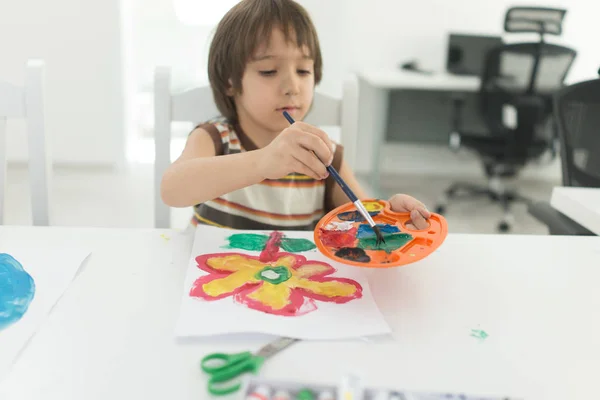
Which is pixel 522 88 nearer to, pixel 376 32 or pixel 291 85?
pixel 376 32

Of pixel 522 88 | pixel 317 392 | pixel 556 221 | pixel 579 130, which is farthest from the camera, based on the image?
pixel 522 88

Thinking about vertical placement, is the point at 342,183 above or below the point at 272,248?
above

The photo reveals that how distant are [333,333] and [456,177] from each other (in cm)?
335

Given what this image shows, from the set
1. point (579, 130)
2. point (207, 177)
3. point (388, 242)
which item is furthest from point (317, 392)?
point (579, 130)

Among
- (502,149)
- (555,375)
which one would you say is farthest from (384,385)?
(502,149)

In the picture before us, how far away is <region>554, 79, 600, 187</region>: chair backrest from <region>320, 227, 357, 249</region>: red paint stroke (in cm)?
83

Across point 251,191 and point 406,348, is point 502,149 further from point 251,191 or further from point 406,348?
point 406,348

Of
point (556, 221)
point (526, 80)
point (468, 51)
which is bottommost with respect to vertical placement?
point (556, 221)

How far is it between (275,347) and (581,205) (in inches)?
25.7

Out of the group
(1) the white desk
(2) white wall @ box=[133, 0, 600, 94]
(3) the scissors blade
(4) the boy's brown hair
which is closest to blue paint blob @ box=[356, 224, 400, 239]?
(3) the scissors blade

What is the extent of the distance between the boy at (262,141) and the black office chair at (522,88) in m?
1.89

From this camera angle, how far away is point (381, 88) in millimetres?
3117

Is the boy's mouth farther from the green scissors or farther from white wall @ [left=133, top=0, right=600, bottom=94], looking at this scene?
white wall @ [left=133, top=0, right=600, bottom=94]

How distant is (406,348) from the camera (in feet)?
1.88
